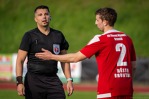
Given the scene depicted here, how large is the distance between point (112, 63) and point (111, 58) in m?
0.07

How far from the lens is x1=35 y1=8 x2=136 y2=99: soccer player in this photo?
6.50 meters

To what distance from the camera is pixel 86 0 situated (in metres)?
37.1

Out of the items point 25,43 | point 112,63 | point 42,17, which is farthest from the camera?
point 42,17

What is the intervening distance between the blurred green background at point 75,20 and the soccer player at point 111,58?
938 inches

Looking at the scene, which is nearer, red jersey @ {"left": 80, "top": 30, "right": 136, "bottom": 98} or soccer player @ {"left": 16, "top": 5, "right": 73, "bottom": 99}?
red jersey @ {"left": 80, "top": 30, "right": 136, "bottom": 98}

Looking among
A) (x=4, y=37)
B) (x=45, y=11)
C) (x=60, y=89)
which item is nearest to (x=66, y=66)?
(x=60, y=89)

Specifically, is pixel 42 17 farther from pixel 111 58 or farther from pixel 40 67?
pixel 111 58

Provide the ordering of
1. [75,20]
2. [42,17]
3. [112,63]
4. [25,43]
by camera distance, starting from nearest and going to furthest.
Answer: [112,63], [25,43], [42,17], [75,20]

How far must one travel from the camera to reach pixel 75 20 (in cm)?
3406

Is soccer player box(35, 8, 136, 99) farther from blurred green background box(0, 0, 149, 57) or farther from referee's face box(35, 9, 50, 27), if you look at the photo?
blurred green background box(0, 0, 149, 57)

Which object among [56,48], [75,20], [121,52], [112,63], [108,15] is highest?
[75,20]

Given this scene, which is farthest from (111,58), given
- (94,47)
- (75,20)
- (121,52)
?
(75,20)

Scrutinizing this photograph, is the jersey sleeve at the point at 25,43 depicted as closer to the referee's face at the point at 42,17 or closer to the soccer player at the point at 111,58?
the referee's face at the point at 42,17

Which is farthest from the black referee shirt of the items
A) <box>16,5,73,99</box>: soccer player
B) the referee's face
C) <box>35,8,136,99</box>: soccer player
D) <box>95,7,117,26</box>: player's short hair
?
<box>95,7,117,26</box>: player's short hair
